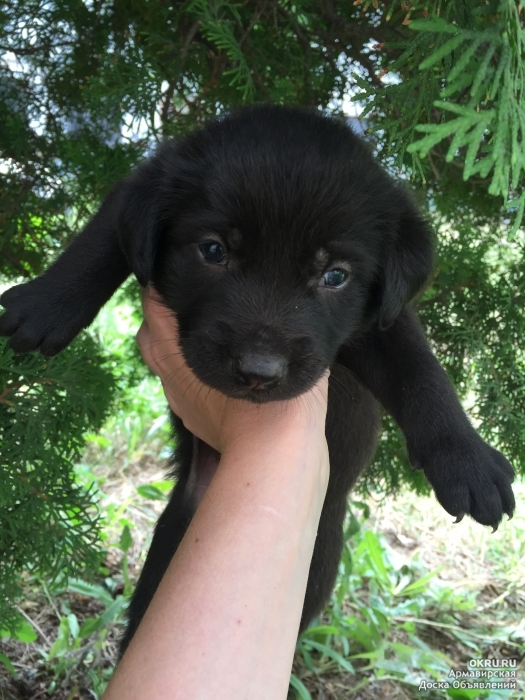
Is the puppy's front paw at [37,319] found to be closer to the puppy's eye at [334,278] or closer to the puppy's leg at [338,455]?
the puppy's eye at [334,278]

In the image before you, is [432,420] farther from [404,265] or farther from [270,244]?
[270,244]

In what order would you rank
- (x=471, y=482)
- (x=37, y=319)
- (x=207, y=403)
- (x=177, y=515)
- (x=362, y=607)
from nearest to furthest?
(x=471, y=482)
(x=37, y=319)
(x=207, y=403)
(x=177, y=515)
(x=362, y=607)

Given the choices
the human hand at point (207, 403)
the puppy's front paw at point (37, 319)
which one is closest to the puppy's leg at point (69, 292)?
the puppy's front paw at point (37, 319)

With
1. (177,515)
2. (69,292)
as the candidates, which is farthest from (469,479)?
(69,292)

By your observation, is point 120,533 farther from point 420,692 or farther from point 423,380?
point 423,380

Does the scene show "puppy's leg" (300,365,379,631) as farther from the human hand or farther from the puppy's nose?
the puppy's nose

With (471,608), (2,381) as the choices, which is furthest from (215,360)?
(471,608)

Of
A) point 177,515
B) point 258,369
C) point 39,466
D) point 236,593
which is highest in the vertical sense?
point 258,369
